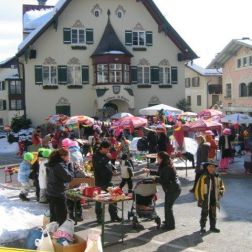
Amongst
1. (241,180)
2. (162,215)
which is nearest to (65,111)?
(241,180)

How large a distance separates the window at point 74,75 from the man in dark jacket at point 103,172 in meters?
26.1

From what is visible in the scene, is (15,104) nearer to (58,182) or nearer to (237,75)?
(237,75)

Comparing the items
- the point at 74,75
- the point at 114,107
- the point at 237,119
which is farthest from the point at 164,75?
the point at 237,119

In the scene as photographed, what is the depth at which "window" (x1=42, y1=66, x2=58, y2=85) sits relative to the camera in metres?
35.7

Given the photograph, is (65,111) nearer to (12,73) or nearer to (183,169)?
(183,169)

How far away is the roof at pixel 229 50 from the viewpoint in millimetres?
38247

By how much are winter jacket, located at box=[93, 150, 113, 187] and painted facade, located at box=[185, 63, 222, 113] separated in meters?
45.3

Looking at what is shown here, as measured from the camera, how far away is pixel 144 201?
10367 millimetres

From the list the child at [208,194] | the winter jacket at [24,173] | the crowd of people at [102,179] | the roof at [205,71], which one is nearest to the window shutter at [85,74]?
the roof at [205,71]

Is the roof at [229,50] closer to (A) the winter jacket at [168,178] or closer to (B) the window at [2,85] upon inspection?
(B) the window at [2,85]

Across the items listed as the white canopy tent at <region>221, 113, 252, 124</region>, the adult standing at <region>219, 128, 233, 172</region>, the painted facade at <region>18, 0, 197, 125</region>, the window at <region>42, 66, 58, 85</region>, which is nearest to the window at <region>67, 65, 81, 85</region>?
the painted facade at <region>18, 0, 197, 125</region>

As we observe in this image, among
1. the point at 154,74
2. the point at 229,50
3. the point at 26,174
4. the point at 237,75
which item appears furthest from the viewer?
the point at 229,50

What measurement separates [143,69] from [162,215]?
88.2ft

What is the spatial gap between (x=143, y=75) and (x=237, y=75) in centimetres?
803
